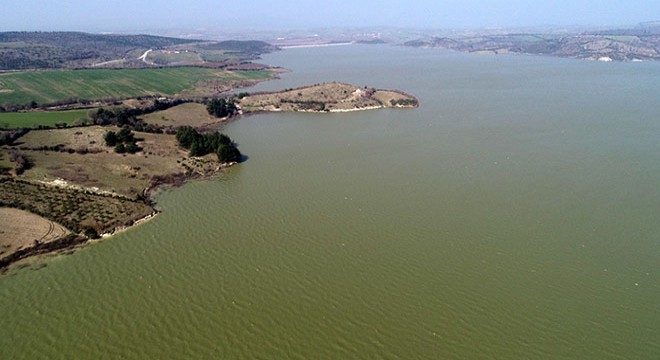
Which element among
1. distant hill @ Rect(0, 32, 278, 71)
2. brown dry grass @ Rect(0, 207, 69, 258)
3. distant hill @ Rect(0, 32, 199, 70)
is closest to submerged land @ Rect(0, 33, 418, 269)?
brown dry grass @ Rect(0, 207, 69, 258)

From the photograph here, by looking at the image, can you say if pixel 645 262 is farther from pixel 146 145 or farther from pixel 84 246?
pixel 146 145

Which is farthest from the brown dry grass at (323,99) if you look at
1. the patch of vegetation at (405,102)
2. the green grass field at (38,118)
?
the green grass field at (38,118)

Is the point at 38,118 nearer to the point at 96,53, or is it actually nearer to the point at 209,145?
the point at 209,145

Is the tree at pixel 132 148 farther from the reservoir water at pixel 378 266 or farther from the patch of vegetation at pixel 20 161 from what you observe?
the reservoir water at pixel 378 266

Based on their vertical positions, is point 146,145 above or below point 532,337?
above

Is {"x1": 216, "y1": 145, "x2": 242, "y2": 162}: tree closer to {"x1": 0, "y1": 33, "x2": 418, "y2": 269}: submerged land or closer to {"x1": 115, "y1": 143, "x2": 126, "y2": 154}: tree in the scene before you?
{"x1": 0, "y1": 33, "x2": 418, "y2": 269}: submerged land

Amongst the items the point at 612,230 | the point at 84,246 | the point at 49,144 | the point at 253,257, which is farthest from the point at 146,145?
the point at 612,230
